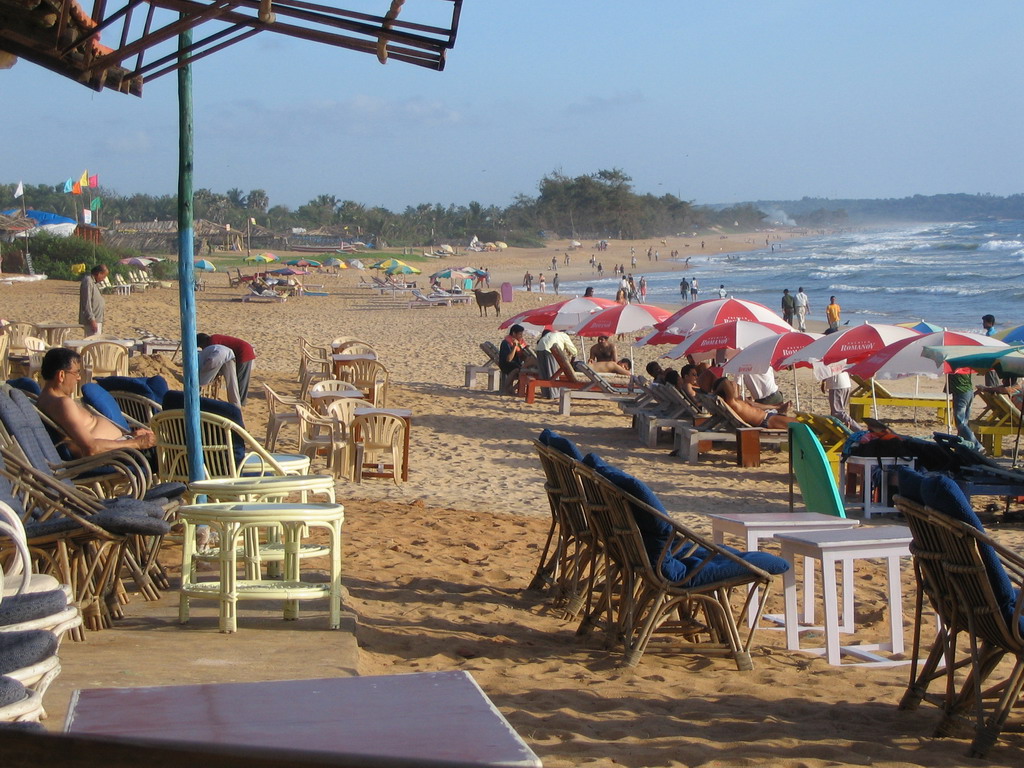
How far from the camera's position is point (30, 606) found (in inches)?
114

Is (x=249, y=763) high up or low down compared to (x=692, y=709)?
up

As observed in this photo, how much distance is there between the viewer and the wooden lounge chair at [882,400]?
14008 millimetres

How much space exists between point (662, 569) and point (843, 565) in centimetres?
89

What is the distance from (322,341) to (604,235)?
319 ft

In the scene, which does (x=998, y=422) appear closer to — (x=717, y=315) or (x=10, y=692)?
(x=717, y=315)

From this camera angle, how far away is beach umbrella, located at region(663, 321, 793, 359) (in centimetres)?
1278

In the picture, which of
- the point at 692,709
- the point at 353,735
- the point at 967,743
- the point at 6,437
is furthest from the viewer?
the point at 6,437

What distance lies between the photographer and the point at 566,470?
212 inches

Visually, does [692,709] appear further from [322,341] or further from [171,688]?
[322,341]

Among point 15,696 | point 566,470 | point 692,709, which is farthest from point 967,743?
point 15,696

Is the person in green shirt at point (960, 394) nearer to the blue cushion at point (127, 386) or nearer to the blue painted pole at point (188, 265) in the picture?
the blue cushion at point (127, 386)

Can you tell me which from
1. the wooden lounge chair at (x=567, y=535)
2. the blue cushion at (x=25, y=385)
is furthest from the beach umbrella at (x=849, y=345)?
the blue cushion at (x=25, y=385)

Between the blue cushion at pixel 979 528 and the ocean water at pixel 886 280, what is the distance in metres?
27.7

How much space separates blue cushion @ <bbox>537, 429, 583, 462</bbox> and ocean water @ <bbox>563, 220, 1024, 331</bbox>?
2662 centimetres
